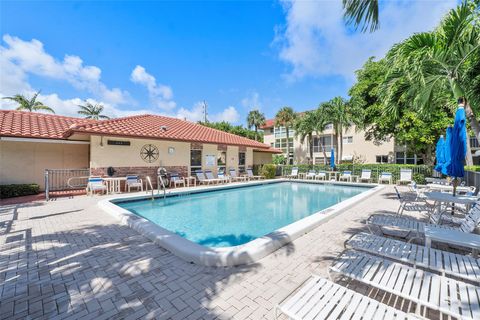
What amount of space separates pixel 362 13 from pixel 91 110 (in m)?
42.4

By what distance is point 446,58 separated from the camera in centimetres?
545

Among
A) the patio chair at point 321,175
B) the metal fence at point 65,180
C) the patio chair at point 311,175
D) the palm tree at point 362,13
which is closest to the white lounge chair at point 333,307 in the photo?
the palm tree at point 362,13

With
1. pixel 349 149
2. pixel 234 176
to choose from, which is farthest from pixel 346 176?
pixel 349 149

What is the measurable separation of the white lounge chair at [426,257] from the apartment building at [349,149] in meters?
23.9

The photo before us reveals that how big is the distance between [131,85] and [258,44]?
52.4ft

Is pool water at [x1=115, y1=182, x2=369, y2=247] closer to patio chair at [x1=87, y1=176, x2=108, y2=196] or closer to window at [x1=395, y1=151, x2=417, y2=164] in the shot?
patio chair at [x1=87, y1=176, x2=108, y2=196]

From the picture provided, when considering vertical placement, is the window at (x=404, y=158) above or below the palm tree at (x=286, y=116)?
below

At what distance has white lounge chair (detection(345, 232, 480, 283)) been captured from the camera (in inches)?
110

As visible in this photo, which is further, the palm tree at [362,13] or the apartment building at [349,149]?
the apartment building at [349,149]

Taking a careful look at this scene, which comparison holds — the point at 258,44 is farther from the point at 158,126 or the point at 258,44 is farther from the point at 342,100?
the point at 342,100

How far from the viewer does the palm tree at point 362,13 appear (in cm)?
315

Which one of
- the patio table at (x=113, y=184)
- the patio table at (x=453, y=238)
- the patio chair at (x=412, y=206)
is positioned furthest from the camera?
the patio table at (x=113, y=184)

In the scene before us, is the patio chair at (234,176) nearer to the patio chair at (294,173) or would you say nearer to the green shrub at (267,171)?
the green shrub at (267,171)

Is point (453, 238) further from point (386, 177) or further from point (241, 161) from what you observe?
point (241, 161)
